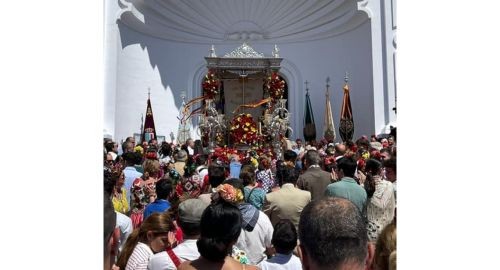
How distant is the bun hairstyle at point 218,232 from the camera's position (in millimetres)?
2197

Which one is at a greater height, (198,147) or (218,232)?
(198,147)

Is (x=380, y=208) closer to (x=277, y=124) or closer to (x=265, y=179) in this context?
(x=265, y=179)

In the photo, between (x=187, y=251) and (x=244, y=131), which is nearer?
(x=187, y=251)

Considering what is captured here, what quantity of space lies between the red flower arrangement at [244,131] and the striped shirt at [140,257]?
944 centimetres

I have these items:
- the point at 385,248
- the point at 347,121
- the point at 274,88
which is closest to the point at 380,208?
the point at 385,248

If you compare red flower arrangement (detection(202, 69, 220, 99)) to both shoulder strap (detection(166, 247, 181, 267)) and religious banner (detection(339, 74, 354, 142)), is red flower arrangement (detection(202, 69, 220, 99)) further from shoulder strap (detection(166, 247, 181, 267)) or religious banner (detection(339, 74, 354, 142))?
shoulder strap (detection(166, 247, 181, 267))

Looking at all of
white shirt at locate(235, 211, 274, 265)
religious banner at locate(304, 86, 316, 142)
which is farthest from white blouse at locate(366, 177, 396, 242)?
religious banner at locate(304, 86, 316, 142)

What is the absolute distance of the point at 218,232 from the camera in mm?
2230

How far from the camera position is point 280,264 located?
9.30 ft

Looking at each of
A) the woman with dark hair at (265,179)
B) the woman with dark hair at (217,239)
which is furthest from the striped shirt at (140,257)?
the woman with dark hair at (265,179)

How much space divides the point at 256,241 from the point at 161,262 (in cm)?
106

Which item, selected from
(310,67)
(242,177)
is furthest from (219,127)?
(242,177)
